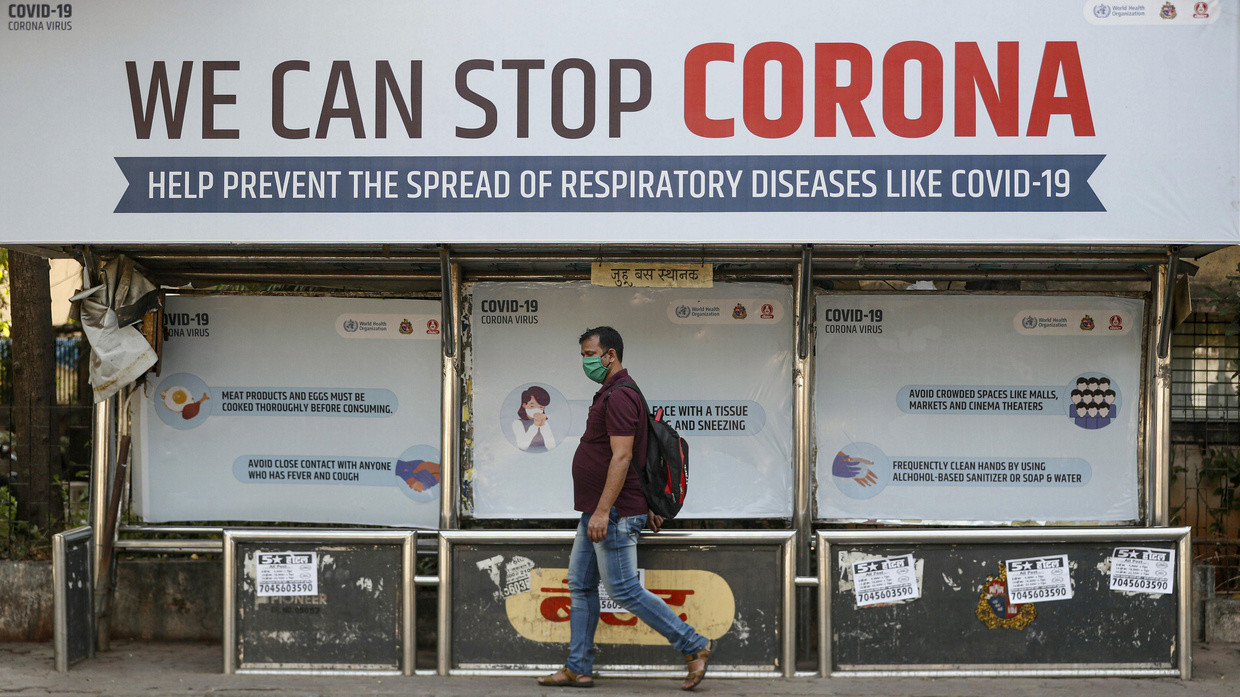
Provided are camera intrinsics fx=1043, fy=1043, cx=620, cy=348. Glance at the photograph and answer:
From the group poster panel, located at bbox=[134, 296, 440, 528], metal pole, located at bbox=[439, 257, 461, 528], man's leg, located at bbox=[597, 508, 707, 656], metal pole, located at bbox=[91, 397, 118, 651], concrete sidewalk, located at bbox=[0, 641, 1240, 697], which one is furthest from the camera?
poster panel, located at bbox=[134, 296, 440, 528]

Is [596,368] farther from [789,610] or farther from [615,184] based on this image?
[789,610]

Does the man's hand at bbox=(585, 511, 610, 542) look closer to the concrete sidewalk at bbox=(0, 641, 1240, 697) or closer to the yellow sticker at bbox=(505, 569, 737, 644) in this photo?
the yellow sticker at bbox=(505, 569, 737, 644)

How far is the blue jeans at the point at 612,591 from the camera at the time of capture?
5402 millimetres

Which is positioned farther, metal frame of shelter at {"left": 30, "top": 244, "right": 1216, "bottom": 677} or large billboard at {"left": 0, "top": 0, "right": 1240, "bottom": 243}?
metal frame of shelter at {"left": 30, "top": 244, "right": 1216, "bottom": 677}

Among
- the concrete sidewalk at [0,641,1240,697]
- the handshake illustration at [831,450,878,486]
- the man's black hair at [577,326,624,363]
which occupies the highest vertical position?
the man's black hair at [577,326,624,363]

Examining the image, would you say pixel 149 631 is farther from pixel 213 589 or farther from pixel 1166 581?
pixel 1166 581

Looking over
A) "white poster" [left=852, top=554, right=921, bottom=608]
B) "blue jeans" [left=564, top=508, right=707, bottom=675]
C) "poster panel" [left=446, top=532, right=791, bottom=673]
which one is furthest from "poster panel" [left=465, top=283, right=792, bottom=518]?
"blue jeans" [left=564, top=508, right=707, bottom=675]

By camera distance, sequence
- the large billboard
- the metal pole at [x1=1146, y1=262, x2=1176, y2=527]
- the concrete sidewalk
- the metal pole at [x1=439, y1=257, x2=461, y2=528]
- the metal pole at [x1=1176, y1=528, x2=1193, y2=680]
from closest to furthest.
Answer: the large billboard
the concrete sidewalk
the metal pole at [x1=1176, y1=528, x2=1193, y2=680]
the metal pole at [x1=1146, y1=262, x2=1176, y2=527]
the metal pole at [x1=439, y1=257, x2=461, y2=528]

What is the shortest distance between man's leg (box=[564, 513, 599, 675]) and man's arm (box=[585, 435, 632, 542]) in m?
0.19

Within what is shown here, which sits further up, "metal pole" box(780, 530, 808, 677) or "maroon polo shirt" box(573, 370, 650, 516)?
"maroon polo shirt" box(573, 370, 650, 516)

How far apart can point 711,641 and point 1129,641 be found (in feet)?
7.51

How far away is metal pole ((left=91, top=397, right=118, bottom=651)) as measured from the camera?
6215 mm

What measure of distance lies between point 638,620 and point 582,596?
1.41 ft

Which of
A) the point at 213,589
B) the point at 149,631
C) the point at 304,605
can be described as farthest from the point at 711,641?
the point at 149,631
